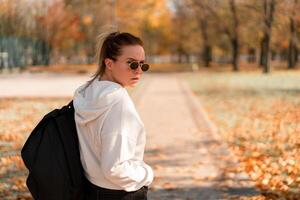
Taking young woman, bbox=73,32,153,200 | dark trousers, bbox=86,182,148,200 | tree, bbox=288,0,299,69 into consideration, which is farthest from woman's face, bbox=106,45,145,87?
tree, bbox=288,0,299,69

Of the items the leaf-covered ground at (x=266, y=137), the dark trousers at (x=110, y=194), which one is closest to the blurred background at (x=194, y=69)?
the leaf-covered ground at (x=266, y=137)

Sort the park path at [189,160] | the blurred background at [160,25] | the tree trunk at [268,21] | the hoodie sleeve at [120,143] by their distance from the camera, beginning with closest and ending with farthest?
the hoodie sleeve at [120,143] < the park path at [189,160] < the tree trunk at [268,21] < the blurred background at [160,25]

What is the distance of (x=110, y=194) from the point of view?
7.86 feet

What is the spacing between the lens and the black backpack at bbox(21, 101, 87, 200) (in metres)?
2.28

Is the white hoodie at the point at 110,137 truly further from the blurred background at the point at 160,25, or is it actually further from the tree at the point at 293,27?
the blurred background at the point at 160,25

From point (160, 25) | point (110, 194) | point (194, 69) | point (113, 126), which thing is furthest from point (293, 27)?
point (113, 126)

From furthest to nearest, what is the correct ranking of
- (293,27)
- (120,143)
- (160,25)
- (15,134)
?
(160,25) < (293,27) < (15,134) < (120,143)

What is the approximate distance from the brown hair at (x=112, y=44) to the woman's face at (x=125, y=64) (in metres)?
0.02

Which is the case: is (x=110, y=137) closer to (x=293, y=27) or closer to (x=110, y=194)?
(x=110, y=194)

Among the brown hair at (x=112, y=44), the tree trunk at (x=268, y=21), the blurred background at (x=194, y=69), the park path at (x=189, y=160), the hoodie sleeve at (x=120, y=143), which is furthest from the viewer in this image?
the tree trunk at (x=268, y=21)

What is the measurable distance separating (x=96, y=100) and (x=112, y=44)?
0.29 meters

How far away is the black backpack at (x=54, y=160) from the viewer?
2277 mm

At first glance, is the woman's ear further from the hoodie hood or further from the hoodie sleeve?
the hoodie sleeve

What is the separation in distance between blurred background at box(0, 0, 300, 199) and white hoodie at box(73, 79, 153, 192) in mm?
309
